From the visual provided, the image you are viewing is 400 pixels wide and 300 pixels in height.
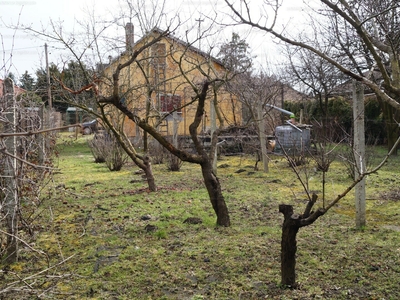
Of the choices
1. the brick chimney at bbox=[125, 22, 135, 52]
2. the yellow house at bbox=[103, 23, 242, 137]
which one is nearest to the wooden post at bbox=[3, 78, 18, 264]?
the yellow house at bbox=[103, 23, 242, 137]

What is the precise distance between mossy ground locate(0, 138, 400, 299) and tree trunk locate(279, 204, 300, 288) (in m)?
0.09

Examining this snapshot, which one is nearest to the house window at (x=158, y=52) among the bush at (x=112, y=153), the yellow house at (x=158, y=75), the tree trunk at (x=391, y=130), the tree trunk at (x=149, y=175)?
the yellow house at (x=158, y=75)

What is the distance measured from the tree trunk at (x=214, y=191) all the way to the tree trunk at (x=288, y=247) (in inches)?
70.0

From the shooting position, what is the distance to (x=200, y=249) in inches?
170

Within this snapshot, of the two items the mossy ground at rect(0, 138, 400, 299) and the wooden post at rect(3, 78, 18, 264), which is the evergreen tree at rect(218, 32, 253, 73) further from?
the wooden post at rect(3, 78, 18, 264)

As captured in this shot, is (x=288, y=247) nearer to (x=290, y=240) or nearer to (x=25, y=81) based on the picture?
(x=290, y=240)

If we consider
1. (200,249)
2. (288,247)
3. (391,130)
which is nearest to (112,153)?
(200,249)

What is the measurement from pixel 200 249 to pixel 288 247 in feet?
4.37

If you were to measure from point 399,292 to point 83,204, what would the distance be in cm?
512

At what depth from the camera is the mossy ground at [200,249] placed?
332 centimetres

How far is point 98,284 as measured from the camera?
3461 millimetres

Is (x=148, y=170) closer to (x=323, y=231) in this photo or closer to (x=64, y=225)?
(x=64, y=225)

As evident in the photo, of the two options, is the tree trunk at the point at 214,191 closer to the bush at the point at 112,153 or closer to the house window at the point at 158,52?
the house window at the point at 158,52

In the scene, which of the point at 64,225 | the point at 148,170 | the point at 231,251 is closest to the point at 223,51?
the point at 148,170
